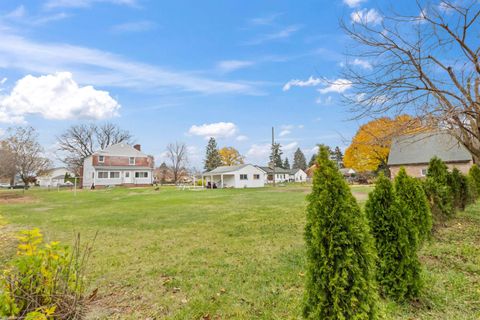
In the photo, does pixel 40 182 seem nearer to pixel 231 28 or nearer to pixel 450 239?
pixel 231 28

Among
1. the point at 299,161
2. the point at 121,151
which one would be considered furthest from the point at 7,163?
the point at 299,161

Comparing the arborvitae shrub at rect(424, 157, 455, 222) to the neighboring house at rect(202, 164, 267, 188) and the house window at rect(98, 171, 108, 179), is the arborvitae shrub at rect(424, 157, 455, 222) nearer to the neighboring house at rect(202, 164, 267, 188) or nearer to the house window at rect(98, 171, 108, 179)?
the neighboring house at rect(202, 164, 267, 188)

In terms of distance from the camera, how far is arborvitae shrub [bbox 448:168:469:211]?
7986 mm

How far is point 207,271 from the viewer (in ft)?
14.2

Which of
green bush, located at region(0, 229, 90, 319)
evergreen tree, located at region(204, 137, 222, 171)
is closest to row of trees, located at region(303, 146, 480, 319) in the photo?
green bush, located at region(0, 229, 90, 319)

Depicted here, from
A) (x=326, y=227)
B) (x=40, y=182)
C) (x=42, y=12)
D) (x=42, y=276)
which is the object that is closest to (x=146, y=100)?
(x=42, y=12)

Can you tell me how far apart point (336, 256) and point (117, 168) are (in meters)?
41.8

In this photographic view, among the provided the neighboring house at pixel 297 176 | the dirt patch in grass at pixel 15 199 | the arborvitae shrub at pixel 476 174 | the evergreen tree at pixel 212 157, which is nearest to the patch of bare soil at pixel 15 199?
the dirt patch in grass at pixel 15 199

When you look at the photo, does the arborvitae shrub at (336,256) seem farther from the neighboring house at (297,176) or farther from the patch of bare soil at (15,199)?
the neighboring house at (297,176)

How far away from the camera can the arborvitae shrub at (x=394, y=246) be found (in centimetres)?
301

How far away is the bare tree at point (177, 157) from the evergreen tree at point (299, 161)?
46.9 metres

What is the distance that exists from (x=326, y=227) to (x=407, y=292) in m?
1.88

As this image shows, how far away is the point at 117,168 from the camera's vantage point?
38.5m

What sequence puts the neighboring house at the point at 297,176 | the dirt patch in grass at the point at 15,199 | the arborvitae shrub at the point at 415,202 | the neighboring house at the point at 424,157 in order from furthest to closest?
the neighboring house at the point at 297,176 → the neighboring house at the point at 424,157 → the dirt patch in grass at the point at 15,199 → the arborvitae shrub at the point at 415,202
